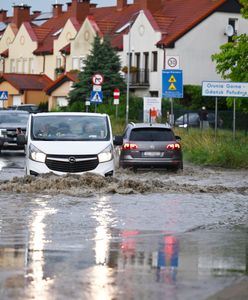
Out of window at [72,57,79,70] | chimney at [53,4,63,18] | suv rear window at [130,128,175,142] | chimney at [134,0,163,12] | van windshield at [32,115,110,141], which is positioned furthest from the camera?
chimney at [53,4,63,18]

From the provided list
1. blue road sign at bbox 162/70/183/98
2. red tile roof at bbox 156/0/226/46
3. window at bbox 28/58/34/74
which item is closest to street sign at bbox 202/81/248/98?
blue road sign at bbox 162/70/183/98

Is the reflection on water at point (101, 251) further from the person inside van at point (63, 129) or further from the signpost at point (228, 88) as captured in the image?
the signpost at point (228, 88)

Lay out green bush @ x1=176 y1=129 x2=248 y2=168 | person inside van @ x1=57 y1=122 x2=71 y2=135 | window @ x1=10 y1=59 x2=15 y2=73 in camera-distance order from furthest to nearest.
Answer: window @ x1=10 y1=59 x2=15 y2=73 < green bush @ x1=176 y1=129 x2=248 y2=168 < person inside van @ x1=57 y1=122 x2=71 y2=135

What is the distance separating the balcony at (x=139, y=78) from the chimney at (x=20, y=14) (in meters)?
32.8

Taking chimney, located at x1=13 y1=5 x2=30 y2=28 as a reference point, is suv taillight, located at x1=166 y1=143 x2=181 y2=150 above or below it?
below

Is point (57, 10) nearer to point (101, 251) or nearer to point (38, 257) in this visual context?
point (101, 251)

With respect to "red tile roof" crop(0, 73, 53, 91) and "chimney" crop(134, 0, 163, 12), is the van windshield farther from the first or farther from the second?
"red tile roof" crop(0, 73, 53, 91)

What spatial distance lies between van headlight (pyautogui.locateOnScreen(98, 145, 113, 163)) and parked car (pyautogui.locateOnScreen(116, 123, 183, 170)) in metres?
7.14

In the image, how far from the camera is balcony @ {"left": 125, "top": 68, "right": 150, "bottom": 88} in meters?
76.1

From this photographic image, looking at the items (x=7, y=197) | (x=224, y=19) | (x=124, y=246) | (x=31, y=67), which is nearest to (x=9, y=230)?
(x=124, y=246)

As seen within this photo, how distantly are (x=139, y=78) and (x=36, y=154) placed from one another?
56505 millimetres

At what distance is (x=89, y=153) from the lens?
68.7 feet

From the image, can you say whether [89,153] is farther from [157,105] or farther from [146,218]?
[157,105]

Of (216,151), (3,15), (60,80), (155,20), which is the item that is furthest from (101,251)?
(3,15)
